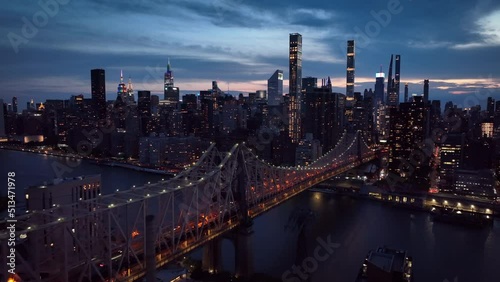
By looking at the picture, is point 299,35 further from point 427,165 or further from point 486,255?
point 486,255

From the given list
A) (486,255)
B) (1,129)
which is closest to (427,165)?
(486,255)

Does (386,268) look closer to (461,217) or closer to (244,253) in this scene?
(244,253)

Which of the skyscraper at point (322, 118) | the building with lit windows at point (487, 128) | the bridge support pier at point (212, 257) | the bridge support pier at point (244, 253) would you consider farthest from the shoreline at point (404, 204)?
the building with lit windows at point (487, 128)

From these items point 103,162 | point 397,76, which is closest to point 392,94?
point 397,76

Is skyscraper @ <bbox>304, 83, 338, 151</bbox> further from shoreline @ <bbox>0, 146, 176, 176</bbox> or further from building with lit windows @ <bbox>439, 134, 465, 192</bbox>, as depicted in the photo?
shoreline @ <bbox>0, 146, 176, 176</bbox>

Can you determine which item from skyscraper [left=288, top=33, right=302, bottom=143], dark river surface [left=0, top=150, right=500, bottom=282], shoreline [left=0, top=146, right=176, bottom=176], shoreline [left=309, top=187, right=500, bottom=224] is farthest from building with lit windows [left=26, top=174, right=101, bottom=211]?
skyscraper [left=288, top=33, right=302, bottom=143]

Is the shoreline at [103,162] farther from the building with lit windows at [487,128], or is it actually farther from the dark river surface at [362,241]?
the building with lit windows at [487,128]

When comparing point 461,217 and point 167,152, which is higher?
point 167,152
